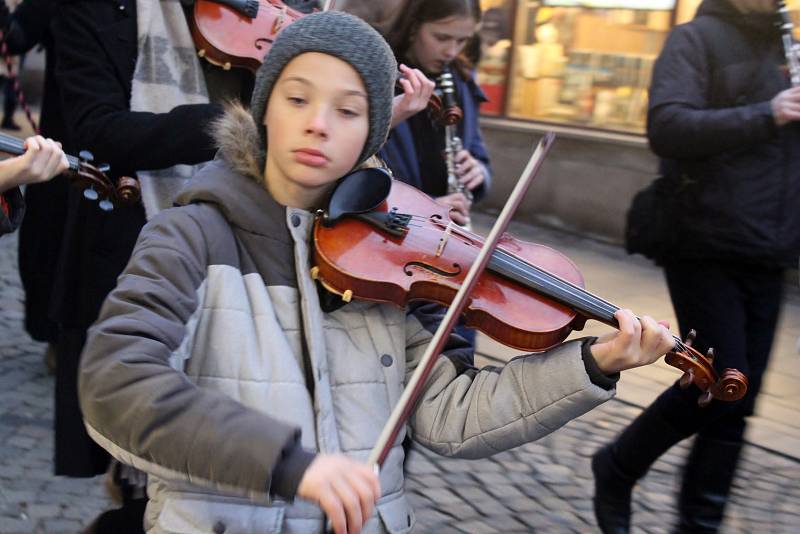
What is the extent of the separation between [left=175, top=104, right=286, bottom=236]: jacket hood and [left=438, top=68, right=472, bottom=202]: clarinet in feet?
3.81

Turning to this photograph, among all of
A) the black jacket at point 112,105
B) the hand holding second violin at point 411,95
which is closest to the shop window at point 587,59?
the hand holding second violin at point 411,95

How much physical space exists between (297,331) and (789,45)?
6.26 ft

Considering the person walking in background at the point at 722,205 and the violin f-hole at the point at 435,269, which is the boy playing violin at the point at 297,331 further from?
the person walking in background at the point at 722,205

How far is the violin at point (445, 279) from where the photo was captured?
1806 millimetres

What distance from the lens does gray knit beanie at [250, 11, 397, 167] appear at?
174 cm

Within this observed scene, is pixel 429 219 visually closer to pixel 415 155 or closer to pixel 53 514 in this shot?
pixel 415 155

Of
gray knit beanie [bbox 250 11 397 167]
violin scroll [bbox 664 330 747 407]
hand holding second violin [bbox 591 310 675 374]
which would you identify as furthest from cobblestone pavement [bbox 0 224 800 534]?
gray knit beanie [bbox 250 11 397 167]

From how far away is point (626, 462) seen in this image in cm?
319

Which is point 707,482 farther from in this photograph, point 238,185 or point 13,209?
point 13,209

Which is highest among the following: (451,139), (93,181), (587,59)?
(93,181)

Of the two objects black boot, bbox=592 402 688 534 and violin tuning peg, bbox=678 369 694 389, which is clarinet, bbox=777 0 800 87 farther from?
violin tuning peg, bbox=678 369 694 389

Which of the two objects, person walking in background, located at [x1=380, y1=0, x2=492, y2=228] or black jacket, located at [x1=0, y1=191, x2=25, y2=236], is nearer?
black jacket, located at [x1=0, y1=191, x2=25, y2=236]

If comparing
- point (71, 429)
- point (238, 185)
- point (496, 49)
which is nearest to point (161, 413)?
point (238, 185)

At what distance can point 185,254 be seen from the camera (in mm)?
1592
